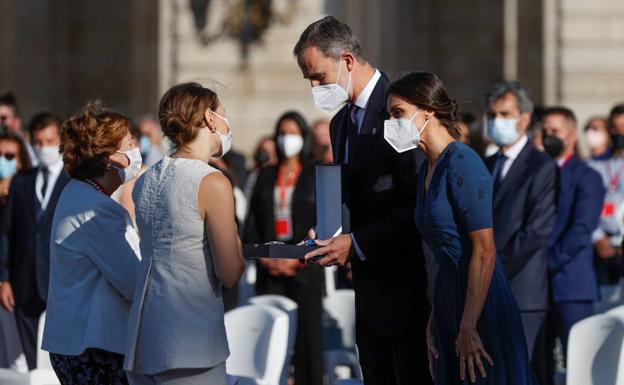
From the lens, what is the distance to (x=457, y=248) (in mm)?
5582

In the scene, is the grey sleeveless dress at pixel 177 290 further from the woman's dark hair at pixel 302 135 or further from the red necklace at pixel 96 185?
the woman's dark hair at pixel 302 135

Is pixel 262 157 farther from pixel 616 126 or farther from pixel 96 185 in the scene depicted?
pixel 96 185

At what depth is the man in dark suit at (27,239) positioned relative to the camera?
883 centimetres

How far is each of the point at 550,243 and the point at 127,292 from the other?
344cm

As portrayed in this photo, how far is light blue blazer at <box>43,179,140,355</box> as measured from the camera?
5.95m

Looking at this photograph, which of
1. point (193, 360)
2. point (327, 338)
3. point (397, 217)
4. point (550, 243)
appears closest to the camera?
point (193, 360)

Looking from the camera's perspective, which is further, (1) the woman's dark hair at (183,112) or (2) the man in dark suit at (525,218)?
(2) the man in dark suit at (525,218)

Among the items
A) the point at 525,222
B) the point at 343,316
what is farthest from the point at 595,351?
the point at 343,316

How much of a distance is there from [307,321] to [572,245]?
2.01 meters

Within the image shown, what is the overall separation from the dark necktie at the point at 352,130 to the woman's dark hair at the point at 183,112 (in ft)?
2.20

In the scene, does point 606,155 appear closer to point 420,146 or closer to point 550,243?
point 550,243

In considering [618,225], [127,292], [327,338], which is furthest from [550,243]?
[127,292]

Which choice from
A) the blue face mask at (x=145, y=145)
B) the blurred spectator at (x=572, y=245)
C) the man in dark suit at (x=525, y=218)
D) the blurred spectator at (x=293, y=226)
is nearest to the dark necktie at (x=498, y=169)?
the man in dark suit at (x=525, y=218)

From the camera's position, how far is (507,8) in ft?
70.6
